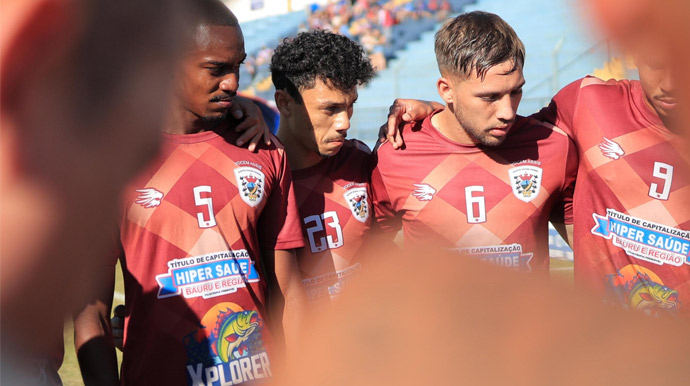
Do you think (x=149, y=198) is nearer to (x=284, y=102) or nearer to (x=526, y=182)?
(x=284, y=102)

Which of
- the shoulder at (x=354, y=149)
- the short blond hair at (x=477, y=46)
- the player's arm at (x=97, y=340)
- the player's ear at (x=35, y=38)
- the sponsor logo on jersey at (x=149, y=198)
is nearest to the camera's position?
the player's ear at (x=35, y=38)

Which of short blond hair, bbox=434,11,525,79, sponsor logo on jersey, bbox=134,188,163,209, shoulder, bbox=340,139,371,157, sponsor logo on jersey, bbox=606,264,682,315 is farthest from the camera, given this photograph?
shoulder, bbox=340,139,371,157

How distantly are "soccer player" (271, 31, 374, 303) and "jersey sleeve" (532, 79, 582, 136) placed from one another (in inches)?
36.1

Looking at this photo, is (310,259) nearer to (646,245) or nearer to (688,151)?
(646,245)

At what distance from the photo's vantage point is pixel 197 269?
245 centimetres

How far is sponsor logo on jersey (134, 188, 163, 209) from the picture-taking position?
2.37m

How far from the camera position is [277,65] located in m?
3.39

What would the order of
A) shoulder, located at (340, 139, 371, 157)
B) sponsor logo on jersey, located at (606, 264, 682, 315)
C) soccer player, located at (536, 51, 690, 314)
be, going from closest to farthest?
sponsor logo on jersey, located at (606, 264, 682, 315), soccer player, located at (536, 51, 690, 314), shoulder, located at (340, 139, 371, 157)

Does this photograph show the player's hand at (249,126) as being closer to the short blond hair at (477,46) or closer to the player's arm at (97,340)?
the player's arm at (97,340)

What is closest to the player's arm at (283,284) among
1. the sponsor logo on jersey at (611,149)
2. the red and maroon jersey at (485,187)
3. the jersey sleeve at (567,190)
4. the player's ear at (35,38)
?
the red and maroon jersey at (485,187)

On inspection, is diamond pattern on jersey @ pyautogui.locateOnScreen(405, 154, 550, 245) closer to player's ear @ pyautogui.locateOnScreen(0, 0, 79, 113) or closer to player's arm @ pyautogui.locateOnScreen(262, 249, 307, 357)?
player's arm @ pyautogui.locateOnScreen(262, 249, 307, 357)

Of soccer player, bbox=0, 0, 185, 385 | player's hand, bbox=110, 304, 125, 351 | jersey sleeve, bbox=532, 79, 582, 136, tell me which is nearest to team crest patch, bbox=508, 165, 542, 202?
jersey sleeve, bbox=532, 79, 582, 136

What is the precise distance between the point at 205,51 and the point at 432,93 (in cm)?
1460

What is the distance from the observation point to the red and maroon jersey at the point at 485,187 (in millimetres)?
3031
